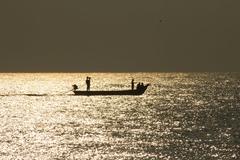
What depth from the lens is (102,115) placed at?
91438 millimetres

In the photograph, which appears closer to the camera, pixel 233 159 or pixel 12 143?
pixel 233 159

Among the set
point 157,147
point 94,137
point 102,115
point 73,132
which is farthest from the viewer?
point 102,115

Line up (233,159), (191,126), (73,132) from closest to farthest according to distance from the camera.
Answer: (233,159) → (73,132) → (191,126)

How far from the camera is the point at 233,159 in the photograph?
5034cm

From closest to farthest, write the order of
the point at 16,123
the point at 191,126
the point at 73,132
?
the point at 73,132 < the point at 191,126 < the point at 16,123

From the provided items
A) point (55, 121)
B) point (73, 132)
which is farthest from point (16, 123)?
point (73, 132)

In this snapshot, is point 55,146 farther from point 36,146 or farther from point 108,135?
point 108,135

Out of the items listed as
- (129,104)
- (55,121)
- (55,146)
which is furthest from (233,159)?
(129,104)

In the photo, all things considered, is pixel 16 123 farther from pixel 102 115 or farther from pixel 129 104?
pixel 129 104

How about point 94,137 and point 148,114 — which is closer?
point 94,137

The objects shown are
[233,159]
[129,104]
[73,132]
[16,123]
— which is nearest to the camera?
[233,159]

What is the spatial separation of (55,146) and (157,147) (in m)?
8.62

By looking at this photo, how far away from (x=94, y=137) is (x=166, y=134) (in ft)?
25.0

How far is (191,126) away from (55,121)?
17382mm
